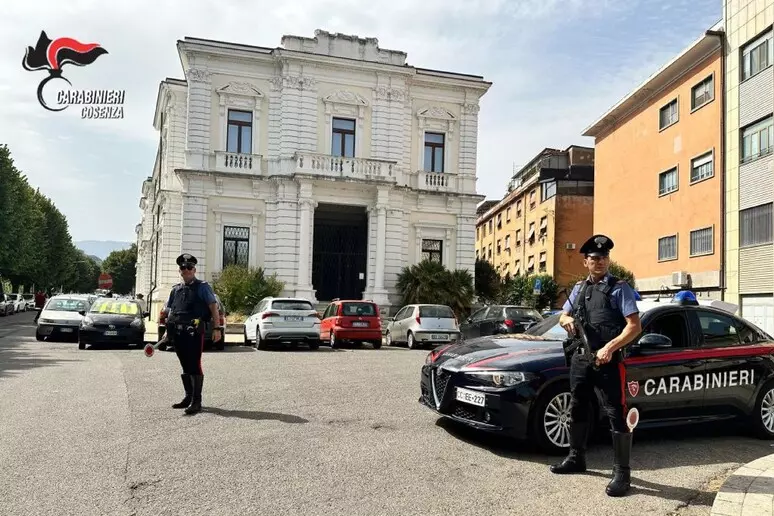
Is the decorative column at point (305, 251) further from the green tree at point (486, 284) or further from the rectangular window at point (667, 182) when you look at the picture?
the rectangular window at point (667, 182)

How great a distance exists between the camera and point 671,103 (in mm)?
30203

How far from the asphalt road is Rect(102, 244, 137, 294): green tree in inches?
3822

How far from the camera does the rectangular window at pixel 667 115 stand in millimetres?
29909

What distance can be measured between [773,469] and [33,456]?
6.34 metres

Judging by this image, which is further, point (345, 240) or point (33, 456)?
point (345, 240)

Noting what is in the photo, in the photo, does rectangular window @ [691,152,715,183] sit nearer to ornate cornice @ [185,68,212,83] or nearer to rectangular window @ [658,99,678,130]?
rectangular window @ [658,99,678,130]

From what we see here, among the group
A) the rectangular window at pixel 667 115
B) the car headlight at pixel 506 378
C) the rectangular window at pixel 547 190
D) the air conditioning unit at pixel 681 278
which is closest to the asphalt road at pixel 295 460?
the car headlight at pixel 506 378

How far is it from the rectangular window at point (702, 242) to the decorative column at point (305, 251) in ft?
55.0

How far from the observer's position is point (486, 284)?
118ft

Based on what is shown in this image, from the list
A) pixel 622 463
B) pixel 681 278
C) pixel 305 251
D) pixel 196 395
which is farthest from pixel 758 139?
pixel 196 395

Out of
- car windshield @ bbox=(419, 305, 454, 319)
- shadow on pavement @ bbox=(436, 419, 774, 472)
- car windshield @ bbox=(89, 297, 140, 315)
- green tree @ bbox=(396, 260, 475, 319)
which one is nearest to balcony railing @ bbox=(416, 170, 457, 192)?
green tree @ bbox=(396, 260, 475, 319)

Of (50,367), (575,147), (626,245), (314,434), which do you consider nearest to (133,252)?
(575,147)

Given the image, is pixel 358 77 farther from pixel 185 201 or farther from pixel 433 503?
pixel 433 503

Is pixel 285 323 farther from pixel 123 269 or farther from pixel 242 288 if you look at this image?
pixel 123 269
